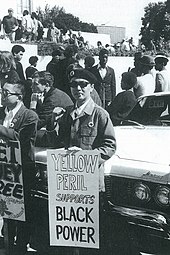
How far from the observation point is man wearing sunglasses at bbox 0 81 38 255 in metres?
4.52

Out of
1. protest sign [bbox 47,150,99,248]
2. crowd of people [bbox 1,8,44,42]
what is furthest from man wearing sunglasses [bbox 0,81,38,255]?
crowd of people [bbox 1,8,44,42]

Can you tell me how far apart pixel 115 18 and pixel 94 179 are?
145cm

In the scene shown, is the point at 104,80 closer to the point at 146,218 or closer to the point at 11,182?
the point at 146,218

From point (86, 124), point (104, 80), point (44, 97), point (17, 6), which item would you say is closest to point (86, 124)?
point (86, 124)

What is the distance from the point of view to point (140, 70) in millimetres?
4164

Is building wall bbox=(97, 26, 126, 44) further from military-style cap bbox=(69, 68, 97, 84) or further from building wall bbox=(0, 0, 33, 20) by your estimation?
building wall bbox=(0, 0, 33, 20)

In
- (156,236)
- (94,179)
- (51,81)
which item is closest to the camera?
(156,236)

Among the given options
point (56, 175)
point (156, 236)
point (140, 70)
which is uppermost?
point (140, 70)

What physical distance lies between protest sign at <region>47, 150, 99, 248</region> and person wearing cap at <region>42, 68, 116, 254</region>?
0.21ft

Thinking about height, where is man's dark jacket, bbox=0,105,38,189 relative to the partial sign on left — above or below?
above

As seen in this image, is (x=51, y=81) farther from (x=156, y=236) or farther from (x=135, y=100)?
(x=156, y=236)

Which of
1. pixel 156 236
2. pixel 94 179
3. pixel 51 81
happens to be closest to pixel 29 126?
pixel 51 81

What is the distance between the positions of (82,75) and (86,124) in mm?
421

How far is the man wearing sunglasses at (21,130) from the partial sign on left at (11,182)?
50 millimetres
